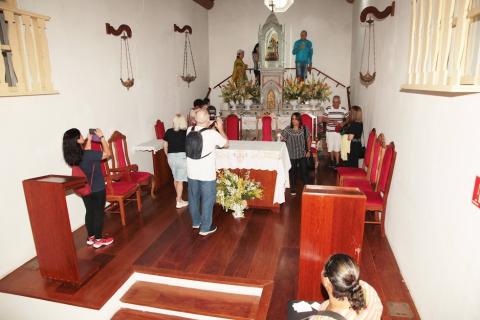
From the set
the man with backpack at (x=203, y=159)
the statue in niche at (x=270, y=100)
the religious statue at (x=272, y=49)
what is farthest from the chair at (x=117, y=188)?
the religious statue at (x=272, y=49)

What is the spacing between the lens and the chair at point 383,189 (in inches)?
149

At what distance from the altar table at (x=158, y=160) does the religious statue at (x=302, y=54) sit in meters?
4.76

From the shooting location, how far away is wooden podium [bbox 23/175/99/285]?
3023 mm

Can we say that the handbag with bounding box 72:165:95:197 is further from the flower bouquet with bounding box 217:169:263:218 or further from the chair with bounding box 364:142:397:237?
the chair with bounding box 364:142:397:237

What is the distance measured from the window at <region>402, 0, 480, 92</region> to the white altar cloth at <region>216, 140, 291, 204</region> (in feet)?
7.02

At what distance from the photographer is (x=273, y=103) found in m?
8.81

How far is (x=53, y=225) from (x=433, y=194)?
3.21 metres

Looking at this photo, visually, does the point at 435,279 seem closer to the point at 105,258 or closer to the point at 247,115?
the point at 105,258

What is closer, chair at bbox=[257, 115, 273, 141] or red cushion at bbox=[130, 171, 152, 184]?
red cushion at bbox=[130, 171, 152, 184]

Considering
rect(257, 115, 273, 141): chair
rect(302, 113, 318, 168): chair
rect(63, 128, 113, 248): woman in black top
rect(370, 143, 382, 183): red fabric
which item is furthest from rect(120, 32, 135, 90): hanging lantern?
rect(370, 143, 382, 183): red fabric

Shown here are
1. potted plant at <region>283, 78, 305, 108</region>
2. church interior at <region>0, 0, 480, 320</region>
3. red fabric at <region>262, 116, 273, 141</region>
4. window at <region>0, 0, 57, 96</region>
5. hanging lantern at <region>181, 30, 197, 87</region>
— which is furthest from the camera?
potted plant at <region>283, 78, 305, 108</region>

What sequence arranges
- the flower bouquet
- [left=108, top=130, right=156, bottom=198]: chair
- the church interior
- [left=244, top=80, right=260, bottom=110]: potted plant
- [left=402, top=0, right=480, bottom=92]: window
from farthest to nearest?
[left=244, top=80, right=260, bottom=110]: potted plant
[left=108, top=130, right=156, bottom=198]: chair
the flower bouquet
the church interior
[left=402, top=0, right=480, bottom=92]: window

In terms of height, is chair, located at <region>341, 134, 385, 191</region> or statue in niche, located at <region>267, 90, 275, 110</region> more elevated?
statue in niche, located at <region>267, 90, 275, 110</region>

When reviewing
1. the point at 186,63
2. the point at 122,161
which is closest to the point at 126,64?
the point at 122,161
